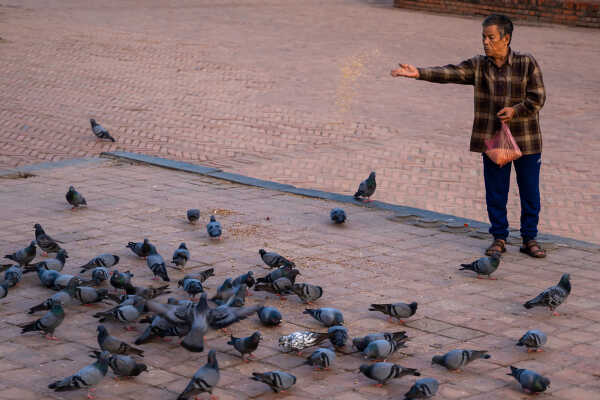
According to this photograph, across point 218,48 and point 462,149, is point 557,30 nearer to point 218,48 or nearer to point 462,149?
point 218,48

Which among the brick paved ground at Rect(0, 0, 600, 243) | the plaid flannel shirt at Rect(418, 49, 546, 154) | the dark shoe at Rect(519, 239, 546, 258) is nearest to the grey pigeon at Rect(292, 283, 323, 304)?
the plaid flannel shirt at Rect(418, 49, 546, 154)

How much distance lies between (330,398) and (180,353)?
107cm

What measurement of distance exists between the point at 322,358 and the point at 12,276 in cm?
259

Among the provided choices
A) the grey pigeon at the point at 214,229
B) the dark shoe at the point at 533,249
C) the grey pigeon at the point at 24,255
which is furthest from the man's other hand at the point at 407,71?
the grey pigeon at the point at 24,255

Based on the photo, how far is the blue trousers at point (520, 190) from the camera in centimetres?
696

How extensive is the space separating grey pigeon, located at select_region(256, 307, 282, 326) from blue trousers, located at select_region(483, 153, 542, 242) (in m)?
2.57

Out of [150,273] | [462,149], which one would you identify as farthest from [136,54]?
[150,273]

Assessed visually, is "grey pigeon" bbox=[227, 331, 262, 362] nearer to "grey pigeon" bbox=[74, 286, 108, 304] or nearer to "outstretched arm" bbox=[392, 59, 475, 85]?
"grey pigeon" bbox=[74, 286, 108, 304]

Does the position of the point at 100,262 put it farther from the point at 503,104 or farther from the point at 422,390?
the point at 503,104

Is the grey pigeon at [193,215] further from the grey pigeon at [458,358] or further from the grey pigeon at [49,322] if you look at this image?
the grey pigeon at [458,358]

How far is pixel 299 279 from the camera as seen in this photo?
255 inches

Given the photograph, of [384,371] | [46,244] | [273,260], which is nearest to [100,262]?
[46,244]

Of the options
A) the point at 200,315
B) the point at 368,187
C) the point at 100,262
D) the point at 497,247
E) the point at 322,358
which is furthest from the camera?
the point at 368,187

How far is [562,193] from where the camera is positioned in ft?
32.5
